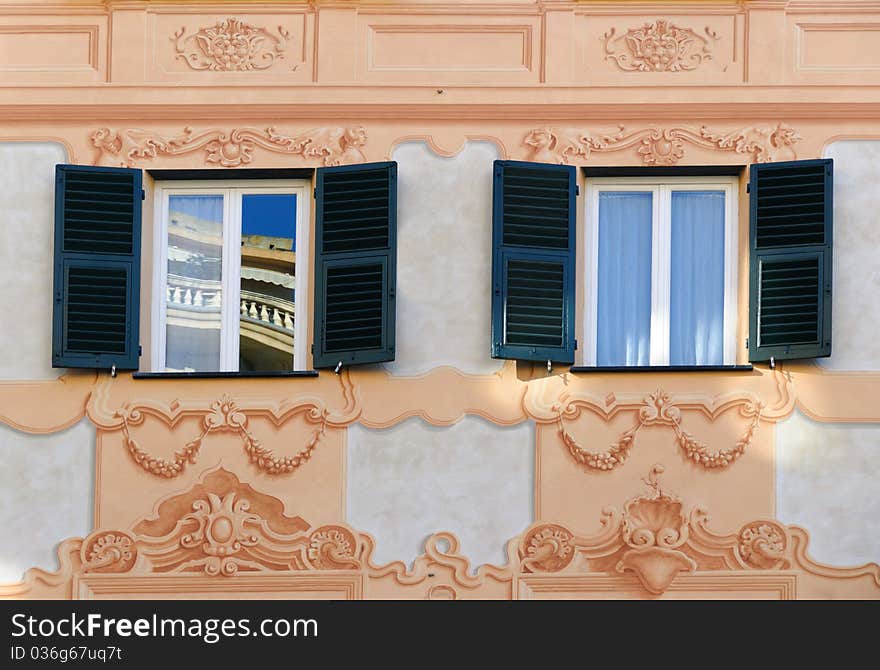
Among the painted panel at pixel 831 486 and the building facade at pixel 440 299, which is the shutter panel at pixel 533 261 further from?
the painted panel at pixel 831 486

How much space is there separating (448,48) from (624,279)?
2.11 meters

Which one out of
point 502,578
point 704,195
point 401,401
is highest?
point 704,195

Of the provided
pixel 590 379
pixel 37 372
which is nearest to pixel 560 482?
pixel 590 379

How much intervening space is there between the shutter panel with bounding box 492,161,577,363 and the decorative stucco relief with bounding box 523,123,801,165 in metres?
0.19

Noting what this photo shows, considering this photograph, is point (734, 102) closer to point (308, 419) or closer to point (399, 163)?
point (399, 163)

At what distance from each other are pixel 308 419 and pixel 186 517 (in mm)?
1087

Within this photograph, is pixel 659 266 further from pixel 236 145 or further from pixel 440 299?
pixel 236 145

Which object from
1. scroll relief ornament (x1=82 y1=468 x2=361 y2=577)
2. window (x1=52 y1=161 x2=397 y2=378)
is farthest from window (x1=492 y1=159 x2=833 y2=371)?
scroll relief ornament (x1=82 y1=468 x2=361 y2=577)

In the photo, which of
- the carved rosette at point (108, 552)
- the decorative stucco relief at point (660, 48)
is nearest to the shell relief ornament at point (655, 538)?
the decorative stucco relief at point (660, 48)

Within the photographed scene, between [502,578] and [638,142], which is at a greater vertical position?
[638,142]

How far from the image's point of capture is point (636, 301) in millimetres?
19625

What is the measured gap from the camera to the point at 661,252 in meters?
19.6

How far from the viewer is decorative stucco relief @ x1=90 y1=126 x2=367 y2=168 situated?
19.8 metres

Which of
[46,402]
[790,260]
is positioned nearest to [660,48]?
[790,260]
